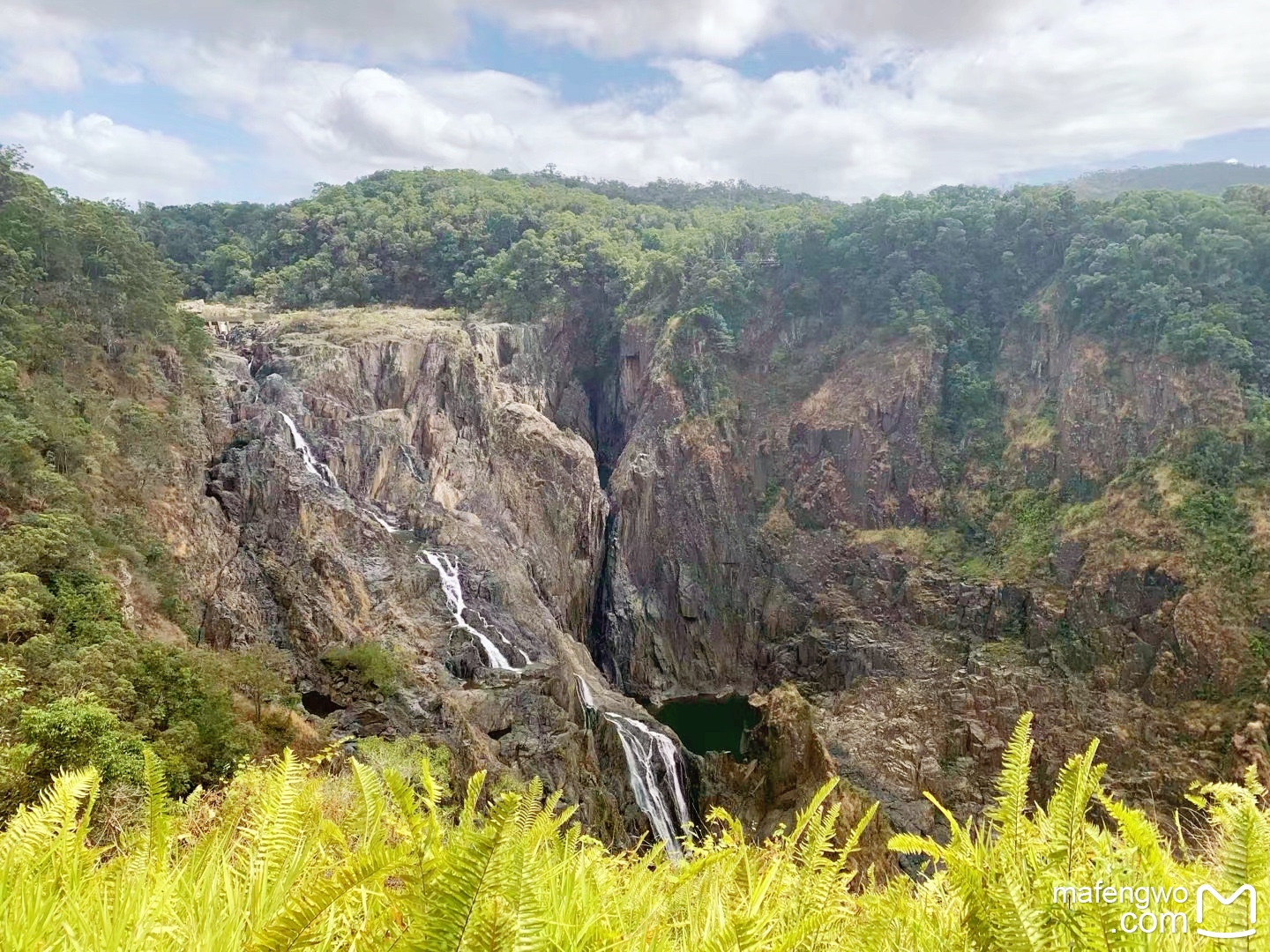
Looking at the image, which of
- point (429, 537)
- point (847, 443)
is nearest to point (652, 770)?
point (429, 537)

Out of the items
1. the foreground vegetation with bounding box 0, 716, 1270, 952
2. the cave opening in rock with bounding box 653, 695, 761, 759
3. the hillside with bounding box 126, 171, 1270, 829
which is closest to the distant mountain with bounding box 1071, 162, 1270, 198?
the hillside with bounding box 126, 171, 1270, 829

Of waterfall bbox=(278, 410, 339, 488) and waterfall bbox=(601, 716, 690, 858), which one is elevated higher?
waterfall bbox=(278, 410, 339, 488)

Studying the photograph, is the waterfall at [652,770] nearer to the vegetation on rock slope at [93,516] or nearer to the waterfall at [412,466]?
the vegetation on rock slope at [93,516]

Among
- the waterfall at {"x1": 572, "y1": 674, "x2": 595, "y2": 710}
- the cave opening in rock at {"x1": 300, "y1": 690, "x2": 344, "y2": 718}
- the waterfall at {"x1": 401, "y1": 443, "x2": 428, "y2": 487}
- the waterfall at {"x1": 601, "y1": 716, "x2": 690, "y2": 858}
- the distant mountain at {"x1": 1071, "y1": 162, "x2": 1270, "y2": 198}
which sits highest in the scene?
the distant mountain at {"x1": 1071, "y1": 162, "x2": 1270, "y2": 198}

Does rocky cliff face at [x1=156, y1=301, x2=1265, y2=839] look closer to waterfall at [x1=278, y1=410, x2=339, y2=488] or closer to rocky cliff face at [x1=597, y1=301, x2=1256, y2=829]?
rocky cliff face at [x1=597, y1=301, x2=1256, y2=829]

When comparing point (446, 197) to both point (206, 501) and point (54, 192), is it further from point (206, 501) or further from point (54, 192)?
point (206, 501)
